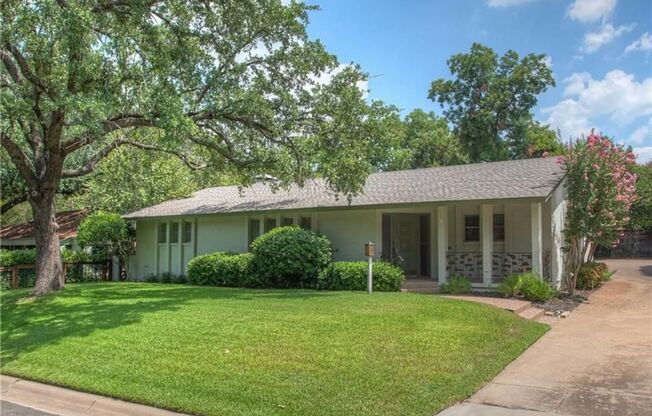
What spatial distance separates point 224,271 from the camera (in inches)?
721

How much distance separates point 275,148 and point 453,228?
6.40 metres

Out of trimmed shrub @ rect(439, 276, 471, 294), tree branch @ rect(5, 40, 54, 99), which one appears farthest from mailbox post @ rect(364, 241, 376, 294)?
tree branch @ rect(5, 40, 54, 99)

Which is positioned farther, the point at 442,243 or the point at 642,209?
the point at 642,209

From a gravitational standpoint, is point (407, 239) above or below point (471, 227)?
below

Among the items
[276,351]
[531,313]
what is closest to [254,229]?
[531,313]

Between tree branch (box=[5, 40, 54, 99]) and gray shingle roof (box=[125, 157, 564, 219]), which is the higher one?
tree branch (box=[5, 40, 54, 99])

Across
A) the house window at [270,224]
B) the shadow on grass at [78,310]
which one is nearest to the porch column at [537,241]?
the shadow on grass at [78,310]

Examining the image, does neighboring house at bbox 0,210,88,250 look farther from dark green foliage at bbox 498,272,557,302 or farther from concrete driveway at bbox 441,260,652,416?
concrete driveway at bbox 441,260,652,416

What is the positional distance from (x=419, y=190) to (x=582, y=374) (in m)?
9.67

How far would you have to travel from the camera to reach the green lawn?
623 centimetres

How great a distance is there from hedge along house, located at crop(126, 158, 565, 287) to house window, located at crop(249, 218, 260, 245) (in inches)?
1.6

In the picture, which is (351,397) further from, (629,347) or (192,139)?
(192,139)

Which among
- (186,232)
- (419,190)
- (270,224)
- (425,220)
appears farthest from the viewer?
(186,232)

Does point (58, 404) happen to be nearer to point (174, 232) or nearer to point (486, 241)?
point (486, 241)
